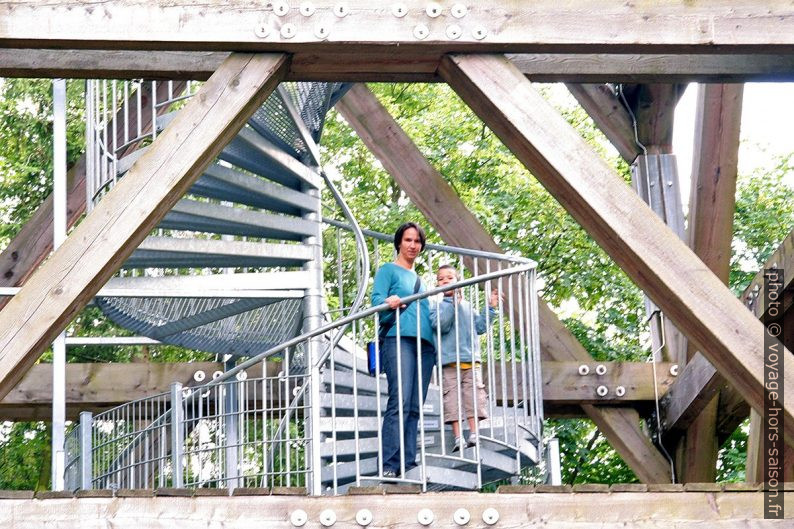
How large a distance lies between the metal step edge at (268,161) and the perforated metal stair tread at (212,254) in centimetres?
46

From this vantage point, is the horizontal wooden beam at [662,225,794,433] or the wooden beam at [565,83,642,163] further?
the wooden beam at [565,83,642,163]

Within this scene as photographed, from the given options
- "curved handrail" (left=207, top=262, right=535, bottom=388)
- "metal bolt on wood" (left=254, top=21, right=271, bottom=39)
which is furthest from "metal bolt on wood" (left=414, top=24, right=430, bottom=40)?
"curved handrail" (left=207, top=262, right=535, bottom=388)

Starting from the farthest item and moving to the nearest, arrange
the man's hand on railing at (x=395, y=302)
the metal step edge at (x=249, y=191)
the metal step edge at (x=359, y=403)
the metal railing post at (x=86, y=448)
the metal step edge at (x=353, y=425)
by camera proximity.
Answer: the metal step edge at (x=249, y=191) < the metal railing post at (x=86, y=448) < the metal step edge at (x=359, y=403) < the metal step edge at (x=353, y=425) < the man's hand on railing at (x=395, y=302)

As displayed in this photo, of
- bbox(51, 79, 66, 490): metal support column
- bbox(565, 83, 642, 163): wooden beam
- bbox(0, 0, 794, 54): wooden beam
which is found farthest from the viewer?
bbox(565, 83, 642, 163): wooden beam

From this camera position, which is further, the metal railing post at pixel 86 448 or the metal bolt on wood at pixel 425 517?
the metal railing post at pixel 86 448

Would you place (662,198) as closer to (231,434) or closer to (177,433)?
(231,434)

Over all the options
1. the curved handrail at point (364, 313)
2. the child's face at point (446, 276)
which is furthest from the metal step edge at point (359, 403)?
the child's face at point (446, 276)

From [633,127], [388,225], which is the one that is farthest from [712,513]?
[388,225]

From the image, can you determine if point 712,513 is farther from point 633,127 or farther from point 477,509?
point 633,127

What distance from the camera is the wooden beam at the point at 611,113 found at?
32.2 ft

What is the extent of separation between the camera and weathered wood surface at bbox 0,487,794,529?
548 centimetres

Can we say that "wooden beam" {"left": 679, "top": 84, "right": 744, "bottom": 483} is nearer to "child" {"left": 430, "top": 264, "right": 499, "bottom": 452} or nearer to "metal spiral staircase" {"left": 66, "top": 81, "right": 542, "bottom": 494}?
"metal spiral staircase" {"left": 66, "top": 81, "right": 542, "bottom": 494}

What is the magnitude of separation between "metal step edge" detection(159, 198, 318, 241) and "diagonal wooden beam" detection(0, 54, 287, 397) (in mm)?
2449

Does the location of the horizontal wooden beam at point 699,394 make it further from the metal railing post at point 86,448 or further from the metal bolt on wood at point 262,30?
the metal railing post at point 86,448
